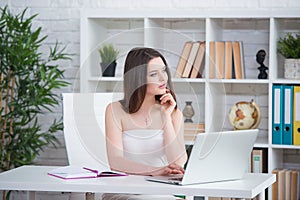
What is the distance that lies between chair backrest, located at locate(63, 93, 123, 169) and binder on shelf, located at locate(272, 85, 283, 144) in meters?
1.25

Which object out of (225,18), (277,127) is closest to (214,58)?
(225,18)

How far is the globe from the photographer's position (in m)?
4.04

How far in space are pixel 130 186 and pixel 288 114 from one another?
5.91 ft

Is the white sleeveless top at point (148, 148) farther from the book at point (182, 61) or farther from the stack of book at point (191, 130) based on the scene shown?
the book at point (182, 61)

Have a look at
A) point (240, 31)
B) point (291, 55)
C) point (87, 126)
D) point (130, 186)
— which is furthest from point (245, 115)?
point (130, 186)

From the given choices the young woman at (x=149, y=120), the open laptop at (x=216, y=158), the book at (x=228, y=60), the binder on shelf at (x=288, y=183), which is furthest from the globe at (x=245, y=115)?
the young woman at (x=149, y=120)

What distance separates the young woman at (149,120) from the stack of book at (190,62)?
10 centimetres

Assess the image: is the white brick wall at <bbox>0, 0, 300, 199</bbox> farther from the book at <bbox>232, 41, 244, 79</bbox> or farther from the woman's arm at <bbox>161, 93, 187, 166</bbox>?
the woman's arm at <bbox>161, 93, 187, 166</bbox>

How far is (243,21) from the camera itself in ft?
14.1

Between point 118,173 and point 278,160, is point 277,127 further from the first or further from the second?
point 118,173

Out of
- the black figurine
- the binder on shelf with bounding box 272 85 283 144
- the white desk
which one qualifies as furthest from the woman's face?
the black figurine

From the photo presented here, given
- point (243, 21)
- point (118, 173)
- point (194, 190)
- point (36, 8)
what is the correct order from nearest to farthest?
point (194, 190) → point (118, 173) → point (243, 21) → point (36, 8)

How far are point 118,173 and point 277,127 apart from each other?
5.27 feet

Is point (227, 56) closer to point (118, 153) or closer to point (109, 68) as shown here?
point (109, 68)
